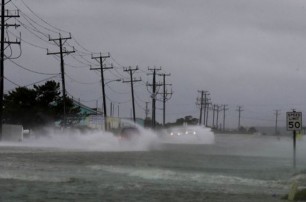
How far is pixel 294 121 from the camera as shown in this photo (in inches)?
1185

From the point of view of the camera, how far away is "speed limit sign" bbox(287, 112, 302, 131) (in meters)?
30.0

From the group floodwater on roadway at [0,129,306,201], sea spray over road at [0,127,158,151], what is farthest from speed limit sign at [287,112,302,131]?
sea spray over road at [0,127,158,151]

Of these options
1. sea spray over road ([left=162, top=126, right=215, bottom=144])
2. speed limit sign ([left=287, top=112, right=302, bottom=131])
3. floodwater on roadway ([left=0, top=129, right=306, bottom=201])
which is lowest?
sea spray over road ([left=162, top=126, right=215, bottom=144])

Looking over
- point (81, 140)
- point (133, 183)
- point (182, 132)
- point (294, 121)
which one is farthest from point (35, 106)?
point (133, 183)

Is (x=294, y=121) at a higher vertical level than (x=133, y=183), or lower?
higher

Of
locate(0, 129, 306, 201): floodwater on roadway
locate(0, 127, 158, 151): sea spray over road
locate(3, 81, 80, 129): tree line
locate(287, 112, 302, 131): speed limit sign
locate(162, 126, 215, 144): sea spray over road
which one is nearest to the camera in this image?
locate(0, 129, 306, 201): floodwater on roadway

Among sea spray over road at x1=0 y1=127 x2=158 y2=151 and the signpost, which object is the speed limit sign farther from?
sea spray over road at x1=0 y1=127 x2=158 y2=151

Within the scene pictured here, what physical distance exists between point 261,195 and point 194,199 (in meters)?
2.32

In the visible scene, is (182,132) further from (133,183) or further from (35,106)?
(133,183)

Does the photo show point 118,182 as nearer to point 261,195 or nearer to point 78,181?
point 78,181

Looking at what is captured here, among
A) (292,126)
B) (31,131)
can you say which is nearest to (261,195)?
(292,126)

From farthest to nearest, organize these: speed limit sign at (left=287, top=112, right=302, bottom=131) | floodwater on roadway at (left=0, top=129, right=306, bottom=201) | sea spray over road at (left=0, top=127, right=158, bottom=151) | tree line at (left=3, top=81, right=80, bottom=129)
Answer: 1. tree line at (left=3, top=81, right=80, bottom=129)
2. sea spray over road at (left=0, top=127, right=158, bottom=151)
3. speed limit sign at (left=287, top=112, right=302, bottom=131)
4. floodwater on roadway at (left=0, top=129, right=306, bottom=201)

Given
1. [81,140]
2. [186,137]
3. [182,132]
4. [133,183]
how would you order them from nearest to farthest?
[133,183]
[81,140]
[186,137]
[182,132]

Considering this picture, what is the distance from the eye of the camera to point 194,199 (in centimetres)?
1537
